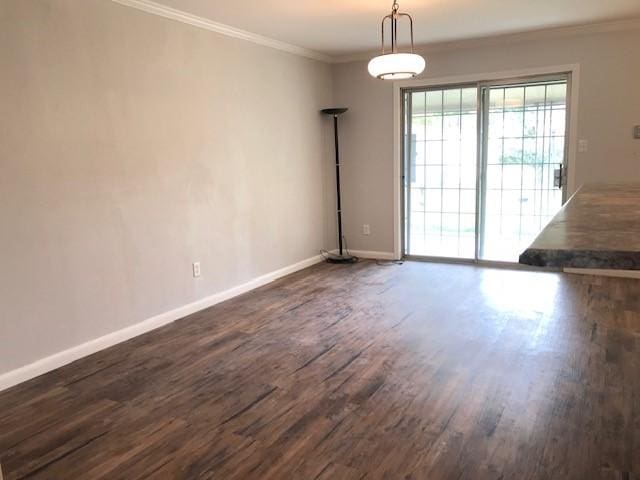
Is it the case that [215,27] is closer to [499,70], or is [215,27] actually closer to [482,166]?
[499,70]

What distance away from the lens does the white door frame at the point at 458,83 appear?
192 inches

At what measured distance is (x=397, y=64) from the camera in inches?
127

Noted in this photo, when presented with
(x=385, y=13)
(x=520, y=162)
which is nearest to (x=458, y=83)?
(x=520, y=162)

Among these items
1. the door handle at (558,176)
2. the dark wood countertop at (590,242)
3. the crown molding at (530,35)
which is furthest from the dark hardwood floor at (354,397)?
the crown molding at (530,35)

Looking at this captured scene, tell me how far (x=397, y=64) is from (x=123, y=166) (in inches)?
77.8

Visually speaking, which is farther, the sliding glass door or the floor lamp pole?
the floor lamp pole

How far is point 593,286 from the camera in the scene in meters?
4.55

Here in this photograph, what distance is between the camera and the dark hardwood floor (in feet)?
7.00

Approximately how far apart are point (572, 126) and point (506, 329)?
2462 millimetres

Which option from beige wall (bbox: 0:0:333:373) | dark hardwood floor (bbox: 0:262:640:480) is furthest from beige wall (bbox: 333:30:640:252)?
dark hardwood floor (bbox: 0:262:640:480)

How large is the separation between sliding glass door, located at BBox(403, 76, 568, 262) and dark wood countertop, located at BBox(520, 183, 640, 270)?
12.1ft

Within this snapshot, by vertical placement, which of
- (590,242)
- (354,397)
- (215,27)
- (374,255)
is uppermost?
(215,27)

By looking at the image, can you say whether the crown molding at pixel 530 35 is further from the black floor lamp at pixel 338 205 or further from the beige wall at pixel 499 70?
the black floor lamp at pixel 338 205

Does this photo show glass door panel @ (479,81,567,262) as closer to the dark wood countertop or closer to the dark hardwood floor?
the dark hardwood floor
